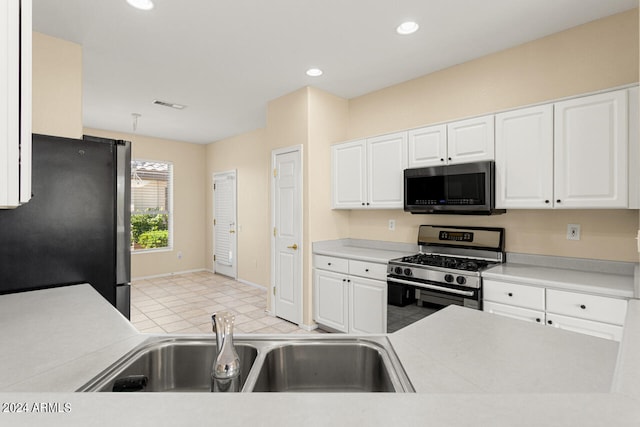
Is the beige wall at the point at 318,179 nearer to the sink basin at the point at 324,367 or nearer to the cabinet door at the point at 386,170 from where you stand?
the cabinet door at the point at 386,170

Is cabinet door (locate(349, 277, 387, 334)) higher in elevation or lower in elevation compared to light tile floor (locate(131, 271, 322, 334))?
higher

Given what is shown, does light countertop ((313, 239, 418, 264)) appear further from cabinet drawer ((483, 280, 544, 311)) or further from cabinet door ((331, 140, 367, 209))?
cabinet drawer ((483, 280, 544, 311))

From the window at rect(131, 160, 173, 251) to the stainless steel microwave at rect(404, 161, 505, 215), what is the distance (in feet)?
16.5

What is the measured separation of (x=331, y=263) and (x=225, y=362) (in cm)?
251

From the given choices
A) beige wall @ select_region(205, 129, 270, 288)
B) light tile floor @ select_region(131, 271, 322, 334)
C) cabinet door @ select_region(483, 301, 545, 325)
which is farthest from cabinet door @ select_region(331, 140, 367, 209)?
beige wall @ select_region(205, 129, 270, 288)

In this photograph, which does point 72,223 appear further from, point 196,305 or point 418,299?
point 196,305

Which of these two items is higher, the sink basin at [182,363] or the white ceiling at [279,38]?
the white ceiling at [279,38]

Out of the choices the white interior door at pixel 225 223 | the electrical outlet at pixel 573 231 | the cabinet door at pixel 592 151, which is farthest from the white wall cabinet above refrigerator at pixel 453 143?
the white interior door at pixel 225 223

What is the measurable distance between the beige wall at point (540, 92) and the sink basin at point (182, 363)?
8.26ft

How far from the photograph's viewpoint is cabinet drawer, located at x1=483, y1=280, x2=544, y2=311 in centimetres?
212

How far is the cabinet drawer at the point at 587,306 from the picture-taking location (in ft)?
6.13

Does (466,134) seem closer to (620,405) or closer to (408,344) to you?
(408,344)

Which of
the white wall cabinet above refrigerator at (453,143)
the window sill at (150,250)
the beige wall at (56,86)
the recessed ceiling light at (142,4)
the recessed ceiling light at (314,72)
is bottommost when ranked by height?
the window sill at (150,250)

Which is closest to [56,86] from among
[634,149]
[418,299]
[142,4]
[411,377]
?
[142,4]
